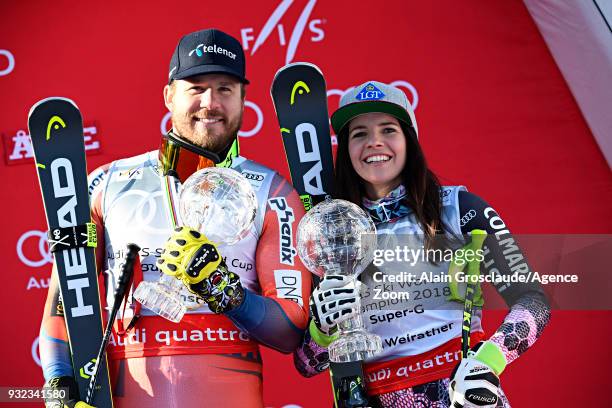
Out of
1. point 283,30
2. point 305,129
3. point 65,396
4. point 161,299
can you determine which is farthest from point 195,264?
point 283,30

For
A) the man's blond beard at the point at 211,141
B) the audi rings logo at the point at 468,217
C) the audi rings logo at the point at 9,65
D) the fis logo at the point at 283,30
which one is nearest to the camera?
the audi rings logo at the point at 468,217

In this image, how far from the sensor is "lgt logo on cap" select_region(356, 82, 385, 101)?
9.89 ft

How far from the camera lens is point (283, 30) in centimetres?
436

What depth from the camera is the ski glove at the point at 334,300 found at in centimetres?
252

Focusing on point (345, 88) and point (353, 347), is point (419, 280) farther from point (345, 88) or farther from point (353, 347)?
point (345, 88)

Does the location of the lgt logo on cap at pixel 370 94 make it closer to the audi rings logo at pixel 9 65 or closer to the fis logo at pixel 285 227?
the fis logo at pixel 285 227

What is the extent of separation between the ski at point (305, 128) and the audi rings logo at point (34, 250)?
1.59 meters

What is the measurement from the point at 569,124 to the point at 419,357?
1692 mm

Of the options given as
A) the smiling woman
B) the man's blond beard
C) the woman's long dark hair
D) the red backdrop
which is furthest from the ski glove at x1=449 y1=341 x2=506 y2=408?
the red backdrop

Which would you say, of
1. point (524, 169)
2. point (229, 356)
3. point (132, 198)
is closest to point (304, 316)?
point (229, 356)

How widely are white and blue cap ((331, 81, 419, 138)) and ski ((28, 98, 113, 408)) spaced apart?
0.88m

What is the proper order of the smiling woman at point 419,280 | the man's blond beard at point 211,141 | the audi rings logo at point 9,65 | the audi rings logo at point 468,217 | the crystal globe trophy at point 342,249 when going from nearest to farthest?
1. the crystal globe trophy at point 342,249
2. the smiling woman at point 419,280
3. the audi rings logo at point 468,217
4. the man's blond beard at point 211,141
5. the audi rings logo at point 9,65

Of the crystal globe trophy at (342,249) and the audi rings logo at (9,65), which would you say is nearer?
the crystal globe trophy at (342,249)

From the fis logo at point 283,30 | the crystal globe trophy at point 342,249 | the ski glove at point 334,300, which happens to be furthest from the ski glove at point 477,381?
the fis logo at point 283,30
